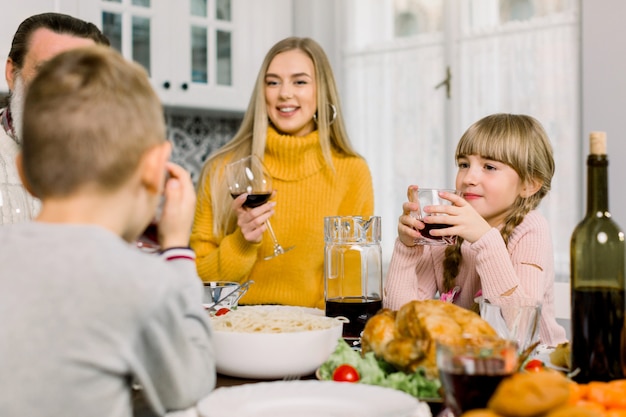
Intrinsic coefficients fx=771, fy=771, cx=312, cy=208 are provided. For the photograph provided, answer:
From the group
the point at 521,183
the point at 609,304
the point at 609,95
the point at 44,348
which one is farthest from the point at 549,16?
the point at 44,348

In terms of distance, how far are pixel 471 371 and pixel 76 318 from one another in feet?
1.56

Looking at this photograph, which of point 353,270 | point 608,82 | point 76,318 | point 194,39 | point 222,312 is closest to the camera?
point 76,318

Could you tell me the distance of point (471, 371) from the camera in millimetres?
921

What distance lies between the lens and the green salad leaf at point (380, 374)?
1.12m

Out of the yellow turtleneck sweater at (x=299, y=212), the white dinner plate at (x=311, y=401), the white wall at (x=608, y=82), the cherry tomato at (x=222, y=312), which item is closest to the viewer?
the white dinner plate at (x=311, y=401)

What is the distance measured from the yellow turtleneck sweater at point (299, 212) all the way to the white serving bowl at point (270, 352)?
1450 millimetres

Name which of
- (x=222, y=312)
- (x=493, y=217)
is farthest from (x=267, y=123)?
(x=222, y=312)

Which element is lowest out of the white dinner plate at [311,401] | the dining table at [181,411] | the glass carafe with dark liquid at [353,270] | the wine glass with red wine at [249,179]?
the dining table at [181,411]

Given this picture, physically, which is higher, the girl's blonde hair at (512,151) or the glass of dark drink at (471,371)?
the girl's blonde hair at (512,151)

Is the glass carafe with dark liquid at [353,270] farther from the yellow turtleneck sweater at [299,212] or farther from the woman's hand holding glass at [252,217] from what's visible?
the yellow turtleneck sweater at [299,212]

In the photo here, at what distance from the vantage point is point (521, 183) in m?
2.10

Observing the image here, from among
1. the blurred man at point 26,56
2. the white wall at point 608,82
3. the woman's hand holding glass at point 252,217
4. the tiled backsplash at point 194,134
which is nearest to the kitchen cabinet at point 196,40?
the tiled backsplash at point 194,134

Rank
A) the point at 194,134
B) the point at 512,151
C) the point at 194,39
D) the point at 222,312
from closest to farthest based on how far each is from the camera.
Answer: the point at 222,312, the point at 512,151, the point at 194,39, the point at 194,134

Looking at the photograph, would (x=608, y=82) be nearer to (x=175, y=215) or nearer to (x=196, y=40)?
(x=196, y=40)
